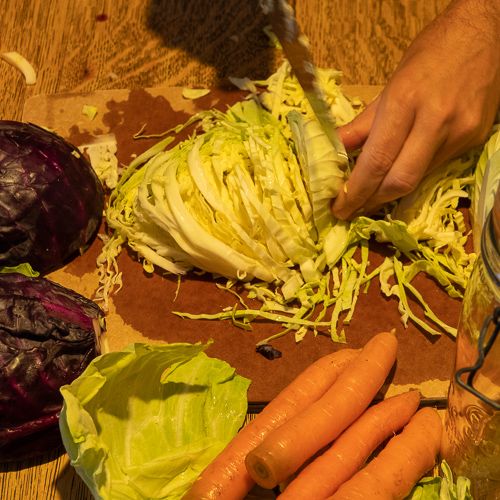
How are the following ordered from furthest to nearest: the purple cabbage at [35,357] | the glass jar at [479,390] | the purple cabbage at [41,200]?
the purple cabbage at [41,200], the purple cabbage at [35,357], the glass jar at [479,390]

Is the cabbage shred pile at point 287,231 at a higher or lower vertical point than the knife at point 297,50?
lower

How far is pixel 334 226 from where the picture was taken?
2650 mm

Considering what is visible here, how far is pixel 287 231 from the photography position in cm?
258

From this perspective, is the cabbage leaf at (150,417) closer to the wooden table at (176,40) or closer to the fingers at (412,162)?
the fingers at (412,162)

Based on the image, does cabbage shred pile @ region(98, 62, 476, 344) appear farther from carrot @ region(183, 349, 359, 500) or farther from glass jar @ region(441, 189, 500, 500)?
glass jar @ region(441, 189, 500, 500)

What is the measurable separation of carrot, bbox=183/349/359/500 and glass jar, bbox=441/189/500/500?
373 mm

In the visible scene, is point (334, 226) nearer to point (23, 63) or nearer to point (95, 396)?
point (95, 396)

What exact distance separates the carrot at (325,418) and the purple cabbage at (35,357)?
615mm

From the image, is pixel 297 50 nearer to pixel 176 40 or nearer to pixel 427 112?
pixel 427 112

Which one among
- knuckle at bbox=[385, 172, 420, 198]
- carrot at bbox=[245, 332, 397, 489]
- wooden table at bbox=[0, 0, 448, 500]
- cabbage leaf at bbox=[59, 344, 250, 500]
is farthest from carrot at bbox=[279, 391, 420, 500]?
wooden table at bbox=[0, 0, 448, 500]

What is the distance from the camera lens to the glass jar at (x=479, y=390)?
175cm

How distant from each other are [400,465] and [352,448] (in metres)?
0.14

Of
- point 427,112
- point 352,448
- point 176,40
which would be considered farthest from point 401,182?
point 176,40

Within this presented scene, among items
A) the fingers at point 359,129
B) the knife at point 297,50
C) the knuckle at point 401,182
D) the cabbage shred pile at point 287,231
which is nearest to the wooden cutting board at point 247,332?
the cabbage shred pile at point 287,231
